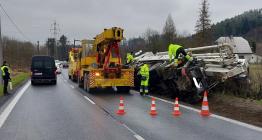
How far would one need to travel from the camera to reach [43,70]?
30.9m

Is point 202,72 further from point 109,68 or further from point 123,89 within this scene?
point 123,89

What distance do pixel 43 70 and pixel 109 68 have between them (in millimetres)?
10259

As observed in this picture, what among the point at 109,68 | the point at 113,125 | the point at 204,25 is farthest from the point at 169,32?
the point at 113,125

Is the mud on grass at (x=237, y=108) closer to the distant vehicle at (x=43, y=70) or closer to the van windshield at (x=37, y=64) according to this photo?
the distant vehicle at (x=43, y=70)

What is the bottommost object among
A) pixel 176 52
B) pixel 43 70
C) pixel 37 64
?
pixel 43 70

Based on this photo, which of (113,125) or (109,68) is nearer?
(113,125)

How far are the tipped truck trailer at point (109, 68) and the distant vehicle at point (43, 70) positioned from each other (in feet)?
22.9

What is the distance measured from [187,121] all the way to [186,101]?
587cm

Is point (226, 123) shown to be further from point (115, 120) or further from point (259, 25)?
point (259, 25)

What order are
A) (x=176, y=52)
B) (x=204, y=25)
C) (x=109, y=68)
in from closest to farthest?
(x=176, y=52) → (x=109, y=68) → (x=204, y=25)

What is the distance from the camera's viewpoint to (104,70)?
22.0 meters

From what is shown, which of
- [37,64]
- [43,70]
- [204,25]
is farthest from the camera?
[204,25]

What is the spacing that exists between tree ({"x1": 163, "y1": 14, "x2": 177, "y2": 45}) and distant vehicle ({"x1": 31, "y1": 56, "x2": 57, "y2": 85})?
33.3 metres

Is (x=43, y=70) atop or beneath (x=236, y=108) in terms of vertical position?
atop
